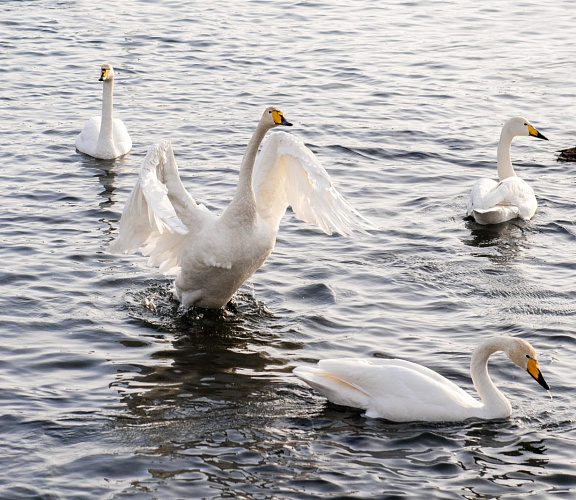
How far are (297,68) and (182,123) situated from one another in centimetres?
429

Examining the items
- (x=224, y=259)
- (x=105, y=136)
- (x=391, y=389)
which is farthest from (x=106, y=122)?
(x=391, y=389)

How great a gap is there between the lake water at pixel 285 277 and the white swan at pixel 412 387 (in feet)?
0.48

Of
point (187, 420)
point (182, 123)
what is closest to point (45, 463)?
point (187, 420)

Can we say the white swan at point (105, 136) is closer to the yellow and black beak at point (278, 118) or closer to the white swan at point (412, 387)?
the yellow and black beak at point (278, 118)

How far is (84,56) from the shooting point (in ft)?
69.6

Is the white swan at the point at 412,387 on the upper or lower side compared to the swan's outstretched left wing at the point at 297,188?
lower

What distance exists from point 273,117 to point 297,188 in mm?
906

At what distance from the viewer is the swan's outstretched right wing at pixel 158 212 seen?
891 cm

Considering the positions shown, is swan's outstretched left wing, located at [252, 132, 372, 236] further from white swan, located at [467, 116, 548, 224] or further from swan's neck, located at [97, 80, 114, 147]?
swan's neck, located at [97, 80, 114, 147]

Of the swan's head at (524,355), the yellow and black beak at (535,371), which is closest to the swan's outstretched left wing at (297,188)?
the swan's head at (524,355)

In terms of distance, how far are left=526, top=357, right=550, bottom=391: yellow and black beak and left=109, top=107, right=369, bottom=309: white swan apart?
2335 mm

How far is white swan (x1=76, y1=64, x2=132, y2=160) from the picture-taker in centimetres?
1566

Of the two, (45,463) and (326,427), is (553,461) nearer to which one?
(326,427)

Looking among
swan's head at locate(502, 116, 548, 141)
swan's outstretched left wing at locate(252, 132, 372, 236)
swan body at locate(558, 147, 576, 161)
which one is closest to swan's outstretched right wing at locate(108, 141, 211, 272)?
swan's outstretched left wing at locate(252, 132, 372, 236)
